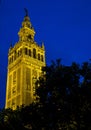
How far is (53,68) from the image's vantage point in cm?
3102

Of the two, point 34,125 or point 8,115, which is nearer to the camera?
point 34,125

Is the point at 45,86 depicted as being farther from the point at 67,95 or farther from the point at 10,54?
the point at 10,54

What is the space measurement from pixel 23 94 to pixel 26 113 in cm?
5838

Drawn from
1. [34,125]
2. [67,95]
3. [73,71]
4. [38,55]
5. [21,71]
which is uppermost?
[38,55]

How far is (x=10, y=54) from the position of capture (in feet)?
340

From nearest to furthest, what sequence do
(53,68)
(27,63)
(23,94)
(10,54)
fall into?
1. (53,68)
2. (23,94)
3. (27,63)
4. (10,54)

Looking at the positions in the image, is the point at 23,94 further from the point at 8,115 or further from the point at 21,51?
the point at 8,115

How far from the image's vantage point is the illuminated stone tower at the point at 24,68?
3533 inches

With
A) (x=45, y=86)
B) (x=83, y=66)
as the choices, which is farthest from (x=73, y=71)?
(x=45, y=86)

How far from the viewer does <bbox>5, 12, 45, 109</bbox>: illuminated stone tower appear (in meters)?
89.8

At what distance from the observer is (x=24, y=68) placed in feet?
308

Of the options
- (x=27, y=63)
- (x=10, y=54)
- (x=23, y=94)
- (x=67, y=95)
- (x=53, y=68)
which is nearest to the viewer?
(x=67, y=95)

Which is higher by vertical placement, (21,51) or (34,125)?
(21,51)

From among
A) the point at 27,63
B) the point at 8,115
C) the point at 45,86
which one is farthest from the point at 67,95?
the point at 27,63
